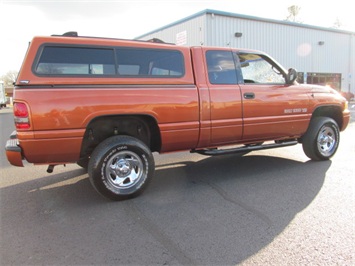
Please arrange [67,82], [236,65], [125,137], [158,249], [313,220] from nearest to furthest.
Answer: [158,249] → [313,220] → [67,82] → [125,137] → [236,65]

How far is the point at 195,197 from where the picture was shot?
3908 mm

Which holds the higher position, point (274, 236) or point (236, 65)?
point (236, 65)

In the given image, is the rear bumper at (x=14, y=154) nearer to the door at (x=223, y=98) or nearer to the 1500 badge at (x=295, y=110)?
the door at (x=223, y=98)

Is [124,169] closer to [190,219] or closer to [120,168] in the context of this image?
[120,168]

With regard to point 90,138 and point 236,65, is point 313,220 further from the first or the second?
point 90,138

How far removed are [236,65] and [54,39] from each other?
271 centimetres

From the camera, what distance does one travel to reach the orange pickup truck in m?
3.42

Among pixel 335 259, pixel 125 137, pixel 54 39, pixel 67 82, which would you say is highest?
pixel 54 39

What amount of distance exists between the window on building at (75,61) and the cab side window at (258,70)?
→ 222 centimetres

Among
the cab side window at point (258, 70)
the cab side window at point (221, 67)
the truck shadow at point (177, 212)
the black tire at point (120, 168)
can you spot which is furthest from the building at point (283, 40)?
the black tire at point (120, 168)

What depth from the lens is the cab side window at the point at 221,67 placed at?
4.43m

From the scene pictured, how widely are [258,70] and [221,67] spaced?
877 millimetres

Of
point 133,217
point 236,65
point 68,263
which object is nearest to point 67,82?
point 133,217

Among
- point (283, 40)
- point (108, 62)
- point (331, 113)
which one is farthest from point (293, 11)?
point (108, 62)
